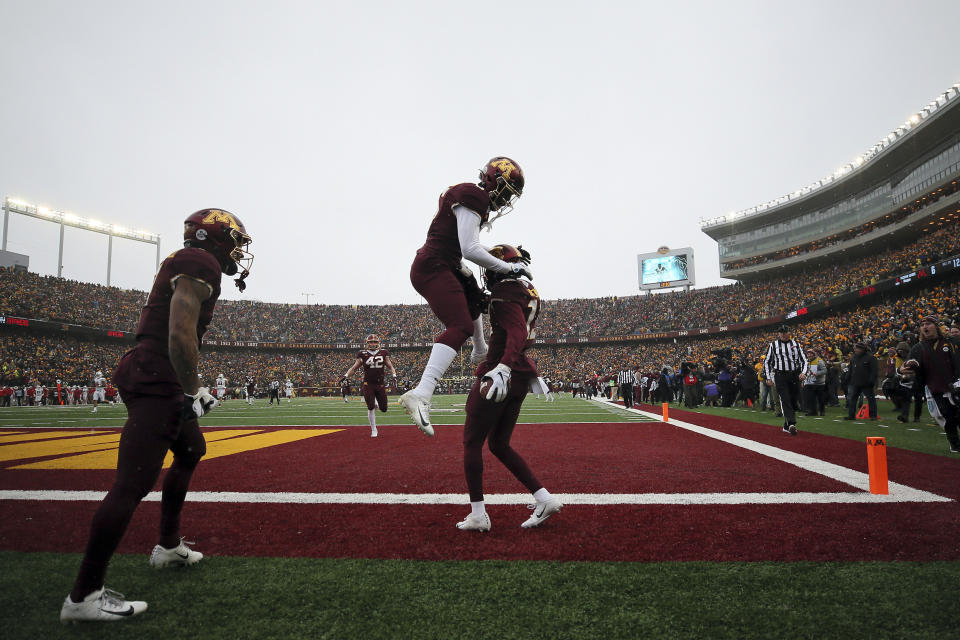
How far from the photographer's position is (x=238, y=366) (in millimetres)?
50219

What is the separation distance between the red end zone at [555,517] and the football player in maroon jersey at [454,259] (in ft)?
3.06

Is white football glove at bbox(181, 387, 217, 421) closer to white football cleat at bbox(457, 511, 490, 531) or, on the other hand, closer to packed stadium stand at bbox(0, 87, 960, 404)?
white football cleat at bbox(457, 511, 490, 531)

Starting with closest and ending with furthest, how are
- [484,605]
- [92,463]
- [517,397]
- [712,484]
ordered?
[484,605] < [517,397] < [712,484] < [92,463]

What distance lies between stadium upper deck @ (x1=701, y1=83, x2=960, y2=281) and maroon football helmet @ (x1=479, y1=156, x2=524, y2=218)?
4280 centimetres

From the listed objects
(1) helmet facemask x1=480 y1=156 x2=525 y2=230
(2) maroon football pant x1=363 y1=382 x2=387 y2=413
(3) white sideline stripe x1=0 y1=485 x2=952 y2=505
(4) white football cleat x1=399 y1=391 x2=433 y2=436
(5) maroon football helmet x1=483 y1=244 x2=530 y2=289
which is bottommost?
(3) white sideline stripe x1=0 y1=485 x2=952 y2=505

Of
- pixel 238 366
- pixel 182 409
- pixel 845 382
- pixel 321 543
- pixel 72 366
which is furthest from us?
pixel 238 366

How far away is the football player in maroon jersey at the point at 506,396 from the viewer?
126 inches

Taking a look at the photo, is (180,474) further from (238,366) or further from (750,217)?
(750,217)

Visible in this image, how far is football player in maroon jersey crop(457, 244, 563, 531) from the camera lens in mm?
3209

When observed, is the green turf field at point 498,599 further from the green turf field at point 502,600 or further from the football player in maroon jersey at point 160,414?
the football player in maroon jersey at point 160,414

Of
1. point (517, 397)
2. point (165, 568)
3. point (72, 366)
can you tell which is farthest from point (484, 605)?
point (72, 366)

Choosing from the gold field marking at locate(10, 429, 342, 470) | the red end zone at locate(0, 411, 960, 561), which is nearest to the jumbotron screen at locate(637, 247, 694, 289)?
the gold field marking at locate(10, 429, 342, 470)

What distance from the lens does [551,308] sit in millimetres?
59219

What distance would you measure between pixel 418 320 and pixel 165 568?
186 ft
